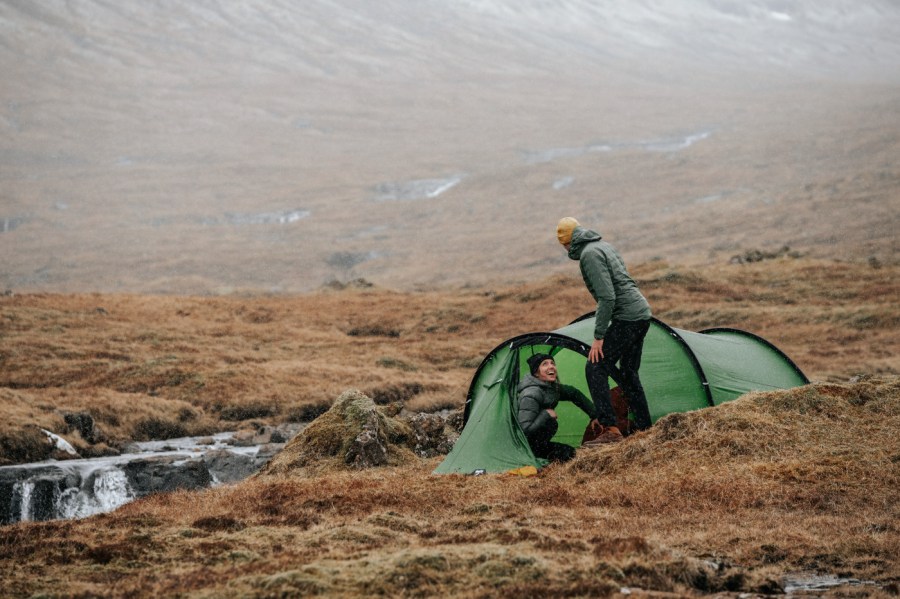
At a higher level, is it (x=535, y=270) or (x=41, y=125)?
(x=41, y=125)

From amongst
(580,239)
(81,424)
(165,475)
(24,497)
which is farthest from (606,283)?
(81,424)

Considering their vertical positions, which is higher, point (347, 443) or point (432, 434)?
point (347, 443)

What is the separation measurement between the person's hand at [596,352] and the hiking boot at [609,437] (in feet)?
3.21

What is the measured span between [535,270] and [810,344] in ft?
161

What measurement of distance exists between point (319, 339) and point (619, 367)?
1101 inches

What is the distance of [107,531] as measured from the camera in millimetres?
9523

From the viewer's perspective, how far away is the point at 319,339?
40031 mm

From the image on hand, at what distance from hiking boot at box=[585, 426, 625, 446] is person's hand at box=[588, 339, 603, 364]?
98cm

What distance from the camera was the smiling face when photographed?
13.2 m

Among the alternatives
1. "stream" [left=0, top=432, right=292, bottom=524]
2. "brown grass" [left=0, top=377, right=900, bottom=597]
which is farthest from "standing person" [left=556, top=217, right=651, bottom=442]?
"stream" [left=0, top=432, right=292, bottom=524]

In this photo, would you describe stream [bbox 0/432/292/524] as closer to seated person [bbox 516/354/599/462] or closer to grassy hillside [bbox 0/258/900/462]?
grassy hillside [bbox 0/258/900/462]

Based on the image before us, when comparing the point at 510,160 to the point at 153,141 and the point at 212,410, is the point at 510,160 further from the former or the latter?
the point at 212,410

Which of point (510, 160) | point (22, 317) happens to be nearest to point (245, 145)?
point (510, 160)

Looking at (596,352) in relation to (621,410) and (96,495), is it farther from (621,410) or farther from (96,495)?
(96,495)
